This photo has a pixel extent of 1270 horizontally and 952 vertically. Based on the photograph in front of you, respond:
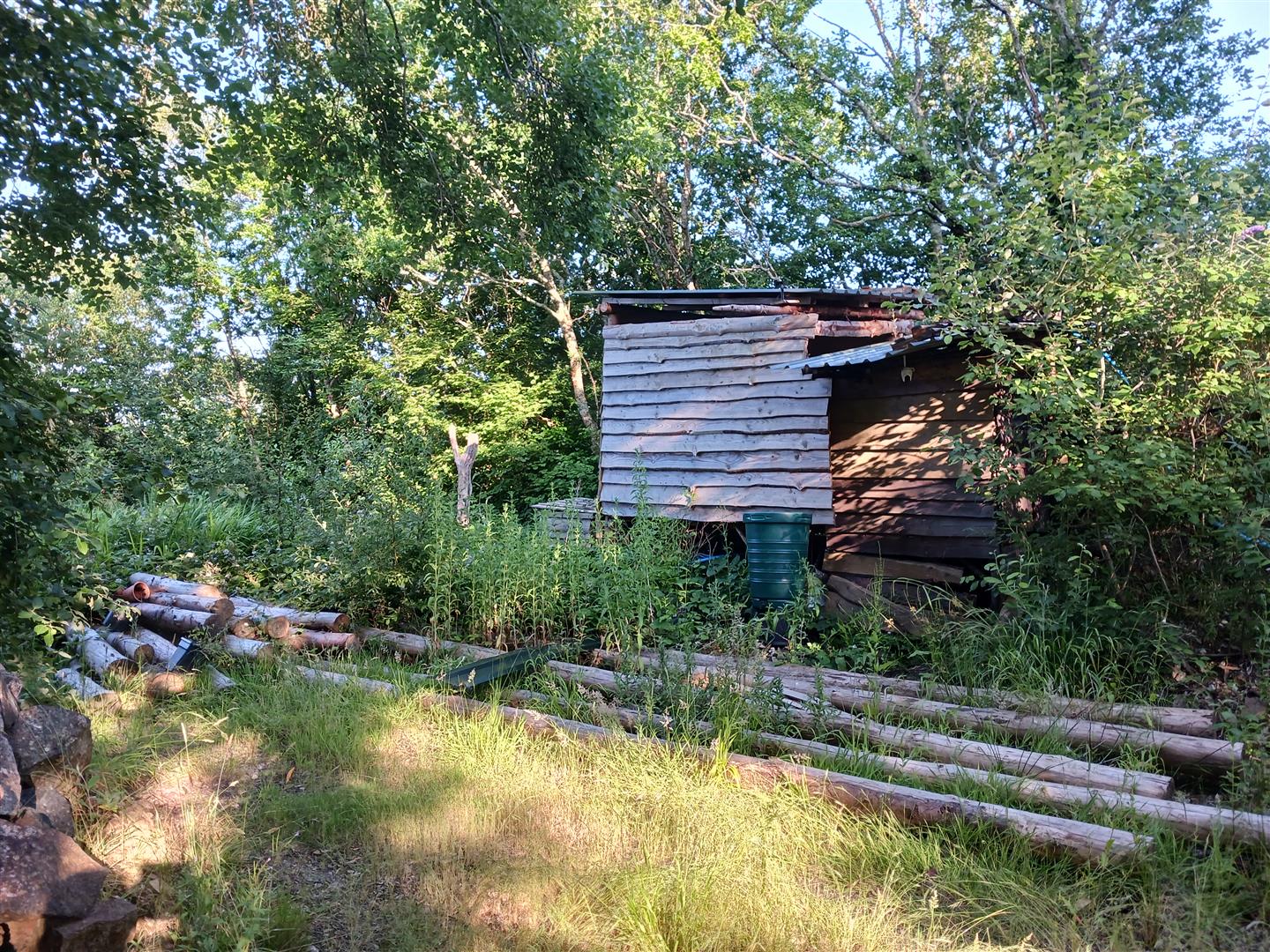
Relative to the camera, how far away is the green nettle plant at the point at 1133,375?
491 centimetres

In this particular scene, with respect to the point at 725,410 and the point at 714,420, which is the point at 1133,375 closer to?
the point at 725,410

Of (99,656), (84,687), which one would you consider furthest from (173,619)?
(84,687)

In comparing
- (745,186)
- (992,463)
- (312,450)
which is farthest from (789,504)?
(745,186)

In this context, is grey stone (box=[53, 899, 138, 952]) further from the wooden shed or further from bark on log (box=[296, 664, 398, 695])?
the wooden shed

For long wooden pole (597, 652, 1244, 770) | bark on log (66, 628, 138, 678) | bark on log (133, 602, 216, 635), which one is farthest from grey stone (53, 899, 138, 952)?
bark on log (133, 602, 216, 635)

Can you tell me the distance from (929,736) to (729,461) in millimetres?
5378

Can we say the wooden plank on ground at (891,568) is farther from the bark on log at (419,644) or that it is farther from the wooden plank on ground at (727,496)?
the bark on log at (419,644)

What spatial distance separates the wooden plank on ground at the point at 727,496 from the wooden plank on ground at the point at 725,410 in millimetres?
859

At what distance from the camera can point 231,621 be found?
24.2 feet

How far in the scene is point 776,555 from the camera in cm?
786

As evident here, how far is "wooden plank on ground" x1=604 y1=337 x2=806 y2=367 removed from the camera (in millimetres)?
9633

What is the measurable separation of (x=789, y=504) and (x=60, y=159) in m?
6.86

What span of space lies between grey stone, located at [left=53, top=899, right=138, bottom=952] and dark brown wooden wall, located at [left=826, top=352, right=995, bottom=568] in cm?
718

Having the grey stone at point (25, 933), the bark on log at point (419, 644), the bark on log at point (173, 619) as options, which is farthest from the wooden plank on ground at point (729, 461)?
the grey stone at point (25, 933)
